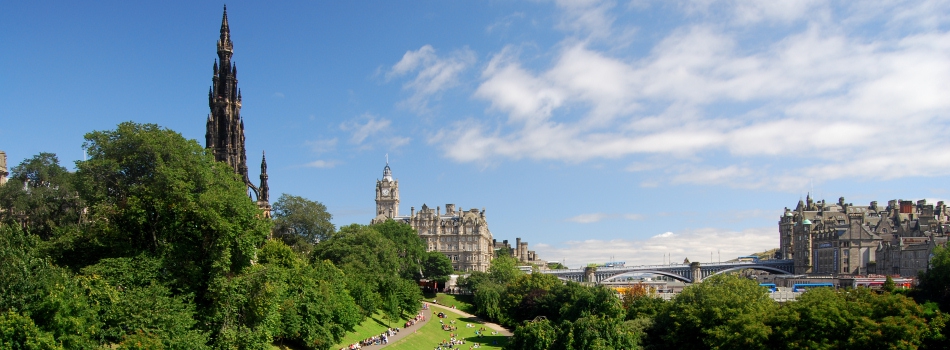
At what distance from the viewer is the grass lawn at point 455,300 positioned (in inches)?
4712

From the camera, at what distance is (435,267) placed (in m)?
135

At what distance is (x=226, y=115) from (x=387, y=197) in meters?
99.4

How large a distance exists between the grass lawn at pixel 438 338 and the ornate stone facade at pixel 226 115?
24391 millimetres

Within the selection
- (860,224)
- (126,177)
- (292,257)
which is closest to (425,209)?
(860,224)

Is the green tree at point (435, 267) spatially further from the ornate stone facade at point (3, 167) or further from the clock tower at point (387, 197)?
the ornate stone facade at point (3, 167)

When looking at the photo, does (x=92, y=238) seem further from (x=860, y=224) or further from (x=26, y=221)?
(x=860, y=224)

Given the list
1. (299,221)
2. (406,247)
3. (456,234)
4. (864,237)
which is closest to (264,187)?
(299,221)

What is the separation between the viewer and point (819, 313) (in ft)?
165

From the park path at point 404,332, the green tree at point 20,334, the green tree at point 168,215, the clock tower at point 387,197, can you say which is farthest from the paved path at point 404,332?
the clock tower at point 387,197

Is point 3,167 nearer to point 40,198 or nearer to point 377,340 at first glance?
point 40,198

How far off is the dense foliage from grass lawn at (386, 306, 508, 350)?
10567mm

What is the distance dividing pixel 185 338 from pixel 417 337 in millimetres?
39488

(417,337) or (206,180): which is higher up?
(206,180)

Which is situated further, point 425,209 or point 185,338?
point 425,209
